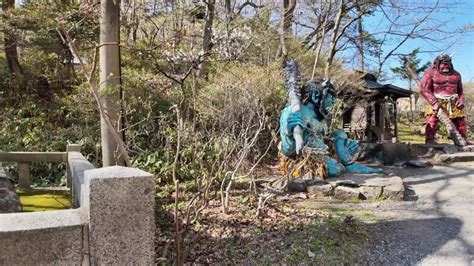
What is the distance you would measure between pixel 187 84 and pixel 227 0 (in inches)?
190

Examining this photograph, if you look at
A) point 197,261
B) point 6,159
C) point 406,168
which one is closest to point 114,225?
point 197,261

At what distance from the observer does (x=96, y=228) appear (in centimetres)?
180

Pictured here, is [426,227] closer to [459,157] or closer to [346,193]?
[346,193]

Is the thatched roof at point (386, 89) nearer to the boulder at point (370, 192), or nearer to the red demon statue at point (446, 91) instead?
the red demon statue at point (446, 91)

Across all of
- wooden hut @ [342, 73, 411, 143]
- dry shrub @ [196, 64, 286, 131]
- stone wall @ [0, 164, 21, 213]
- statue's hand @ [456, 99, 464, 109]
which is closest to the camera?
stone wall @ [0, 164, 21, 213]

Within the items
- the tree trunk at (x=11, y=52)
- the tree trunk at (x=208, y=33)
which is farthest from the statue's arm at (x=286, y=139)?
the tree trunk at (x=11, y=52)

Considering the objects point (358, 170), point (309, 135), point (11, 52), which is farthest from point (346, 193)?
point (11, 52)

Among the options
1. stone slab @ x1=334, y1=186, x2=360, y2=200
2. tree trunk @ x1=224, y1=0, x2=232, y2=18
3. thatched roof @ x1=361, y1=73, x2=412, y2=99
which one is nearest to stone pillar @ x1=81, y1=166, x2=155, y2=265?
stone slab @ x1=334, y1=186, x2=360, y2=200

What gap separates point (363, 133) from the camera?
10188mm

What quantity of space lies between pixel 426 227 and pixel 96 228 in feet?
11.4

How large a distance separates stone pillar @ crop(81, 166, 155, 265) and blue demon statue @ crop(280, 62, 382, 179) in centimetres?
363

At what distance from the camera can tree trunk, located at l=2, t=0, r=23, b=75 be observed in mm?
8469

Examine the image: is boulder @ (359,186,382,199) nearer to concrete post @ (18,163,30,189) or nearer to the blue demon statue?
the blue demon statue

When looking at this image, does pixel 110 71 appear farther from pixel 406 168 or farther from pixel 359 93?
pixel 359 93
